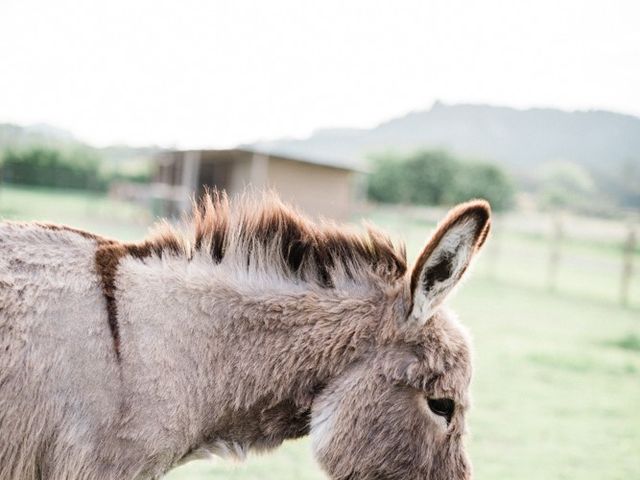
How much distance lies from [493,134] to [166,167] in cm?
12333

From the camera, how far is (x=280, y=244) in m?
2.43

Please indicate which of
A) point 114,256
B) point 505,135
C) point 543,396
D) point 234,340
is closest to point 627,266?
point 543,396

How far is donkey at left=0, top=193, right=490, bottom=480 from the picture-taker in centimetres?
192

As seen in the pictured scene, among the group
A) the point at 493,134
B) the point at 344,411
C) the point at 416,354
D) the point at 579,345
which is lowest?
the point at 579,345

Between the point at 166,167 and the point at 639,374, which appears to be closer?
the point at 639,374

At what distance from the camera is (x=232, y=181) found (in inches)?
1161

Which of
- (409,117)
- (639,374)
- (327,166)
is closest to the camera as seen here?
(639,374)

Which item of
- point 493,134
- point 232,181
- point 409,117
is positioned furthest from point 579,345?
point 409,117

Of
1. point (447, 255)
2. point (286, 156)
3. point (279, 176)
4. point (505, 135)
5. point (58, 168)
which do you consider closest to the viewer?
point (447, 255)

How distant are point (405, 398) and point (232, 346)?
704mm

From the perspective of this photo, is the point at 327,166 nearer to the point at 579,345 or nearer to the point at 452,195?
the point at 579,345

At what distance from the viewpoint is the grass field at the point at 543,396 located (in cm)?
511

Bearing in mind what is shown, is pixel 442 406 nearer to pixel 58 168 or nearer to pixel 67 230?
pixel 67 230

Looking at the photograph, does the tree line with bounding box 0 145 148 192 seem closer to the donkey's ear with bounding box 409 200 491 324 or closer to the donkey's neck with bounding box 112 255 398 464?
the donkey's neck with bounding box 112 255 398 464
